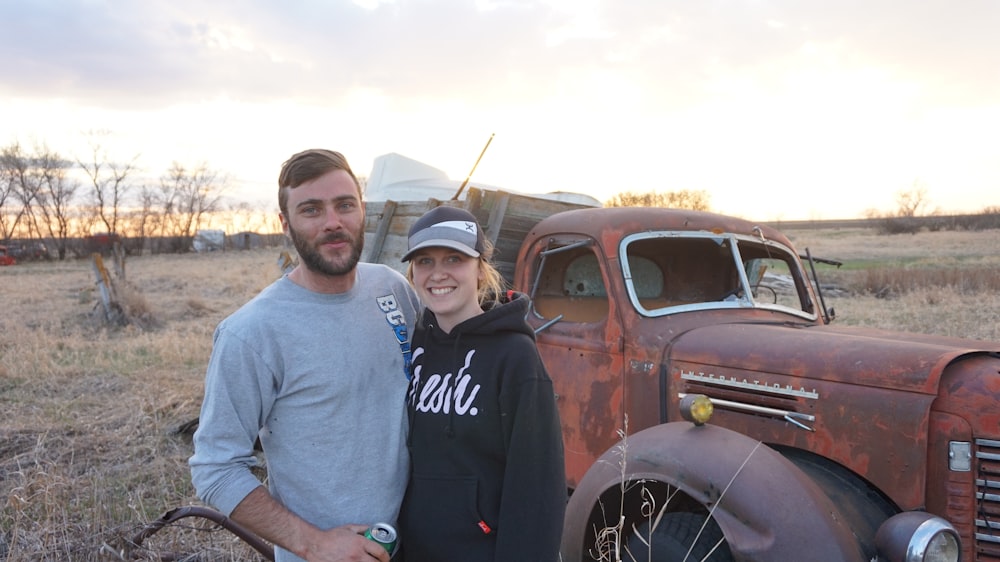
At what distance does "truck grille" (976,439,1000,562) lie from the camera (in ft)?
7.85

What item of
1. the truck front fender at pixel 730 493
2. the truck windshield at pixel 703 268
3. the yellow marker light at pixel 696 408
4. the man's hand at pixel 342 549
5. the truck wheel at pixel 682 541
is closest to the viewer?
the man's hand at pixel 342 549

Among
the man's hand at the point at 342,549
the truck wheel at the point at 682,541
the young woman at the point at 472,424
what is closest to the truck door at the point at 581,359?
the truck wheel at the point at 682,541

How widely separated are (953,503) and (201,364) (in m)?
7.91

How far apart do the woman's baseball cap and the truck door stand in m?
1.65

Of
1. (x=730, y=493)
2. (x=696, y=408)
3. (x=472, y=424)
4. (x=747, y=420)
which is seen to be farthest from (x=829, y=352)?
(x=472, y=424)

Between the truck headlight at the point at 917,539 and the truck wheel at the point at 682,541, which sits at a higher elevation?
the truck headlight at the point at 917,539

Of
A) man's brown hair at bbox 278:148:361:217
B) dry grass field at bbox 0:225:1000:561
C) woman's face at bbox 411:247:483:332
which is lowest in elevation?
dry grass field at bbox 0:225:1000:561

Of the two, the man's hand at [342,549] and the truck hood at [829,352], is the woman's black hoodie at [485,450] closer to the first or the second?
the man's hand at [342,549]

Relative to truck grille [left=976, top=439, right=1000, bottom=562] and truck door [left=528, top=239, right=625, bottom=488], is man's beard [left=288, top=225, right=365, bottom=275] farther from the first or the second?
truck grille [left=976, top=439, right=1000, bottom=562]

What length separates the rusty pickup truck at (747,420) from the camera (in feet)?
7.73

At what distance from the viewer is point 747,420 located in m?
2.94

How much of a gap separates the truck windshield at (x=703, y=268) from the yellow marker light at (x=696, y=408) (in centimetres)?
95

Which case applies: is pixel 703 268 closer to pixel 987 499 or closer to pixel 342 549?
pixel 987 499

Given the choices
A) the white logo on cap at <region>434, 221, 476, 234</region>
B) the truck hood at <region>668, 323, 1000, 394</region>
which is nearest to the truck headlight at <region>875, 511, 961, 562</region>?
the truck hood at <region>668, 323, 1000, 394</region>
